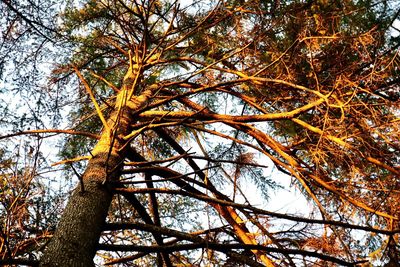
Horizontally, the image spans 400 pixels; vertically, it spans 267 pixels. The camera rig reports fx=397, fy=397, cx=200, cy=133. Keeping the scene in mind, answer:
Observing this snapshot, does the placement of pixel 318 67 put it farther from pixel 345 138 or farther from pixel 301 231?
pixel 301 231

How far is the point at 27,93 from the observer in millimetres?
4504

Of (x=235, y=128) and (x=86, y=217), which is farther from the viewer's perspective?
(x=235, y=128)

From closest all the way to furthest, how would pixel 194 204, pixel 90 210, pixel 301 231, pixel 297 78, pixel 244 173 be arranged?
pixel 90 210 < pixel 301 231 < pixel 297 78 < pixel 244 173 < pixel 194 204

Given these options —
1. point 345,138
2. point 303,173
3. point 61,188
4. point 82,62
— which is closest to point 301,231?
point 303,173

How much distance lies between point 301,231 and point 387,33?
105 inches

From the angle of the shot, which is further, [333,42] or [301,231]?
[333,42]

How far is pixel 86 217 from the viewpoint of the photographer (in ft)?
8.36

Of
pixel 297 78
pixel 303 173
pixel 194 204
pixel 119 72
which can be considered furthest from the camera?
pixel 119 72

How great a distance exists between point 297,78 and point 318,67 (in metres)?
0.34

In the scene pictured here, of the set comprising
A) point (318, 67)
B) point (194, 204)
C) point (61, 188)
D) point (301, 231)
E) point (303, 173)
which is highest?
point (318, 67)

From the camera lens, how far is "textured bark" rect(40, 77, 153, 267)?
225 cm

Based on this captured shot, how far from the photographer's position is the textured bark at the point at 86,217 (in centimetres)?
225

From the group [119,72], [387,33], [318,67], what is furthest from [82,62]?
[387,33]

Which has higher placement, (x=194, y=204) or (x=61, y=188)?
(x=194, y=204)
